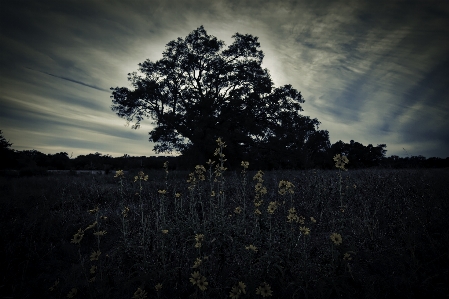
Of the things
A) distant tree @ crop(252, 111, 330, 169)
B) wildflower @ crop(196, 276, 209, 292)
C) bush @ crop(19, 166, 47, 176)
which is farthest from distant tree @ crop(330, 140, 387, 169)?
wildflower @ crop(196, 276, 209, 292)

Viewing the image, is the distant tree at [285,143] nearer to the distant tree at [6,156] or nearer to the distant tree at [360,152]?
the distant tree at [6,156]

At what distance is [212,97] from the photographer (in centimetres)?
1967

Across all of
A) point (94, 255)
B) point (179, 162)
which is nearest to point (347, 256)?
A: point (94, 255)

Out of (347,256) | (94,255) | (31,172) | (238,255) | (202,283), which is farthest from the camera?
(31,172)

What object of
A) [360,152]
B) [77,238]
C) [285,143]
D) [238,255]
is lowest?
[238,255]

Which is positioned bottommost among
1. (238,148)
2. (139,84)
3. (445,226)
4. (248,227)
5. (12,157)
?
(248,227)

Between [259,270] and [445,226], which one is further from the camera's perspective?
[445,226]

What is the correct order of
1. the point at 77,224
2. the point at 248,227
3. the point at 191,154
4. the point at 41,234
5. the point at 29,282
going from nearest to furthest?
the point at 29,282 < the point at 248,227 < the point at 41,234 < the point at 77,224 < the point at 191,154

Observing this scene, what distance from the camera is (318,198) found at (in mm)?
5973

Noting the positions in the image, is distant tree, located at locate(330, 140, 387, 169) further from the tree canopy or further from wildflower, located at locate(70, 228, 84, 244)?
wildflower, located at locate(70, 228, 84, 244)

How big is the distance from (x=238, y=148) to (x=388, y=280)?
674 inches

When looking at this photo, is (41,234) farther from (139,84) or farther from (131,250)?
(139,84)

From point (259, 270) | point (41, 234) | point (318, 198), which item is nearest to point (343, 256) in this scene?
point (259, 270)

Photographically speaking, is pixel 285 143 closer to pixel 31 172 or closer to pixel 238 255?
pixel 238 255
